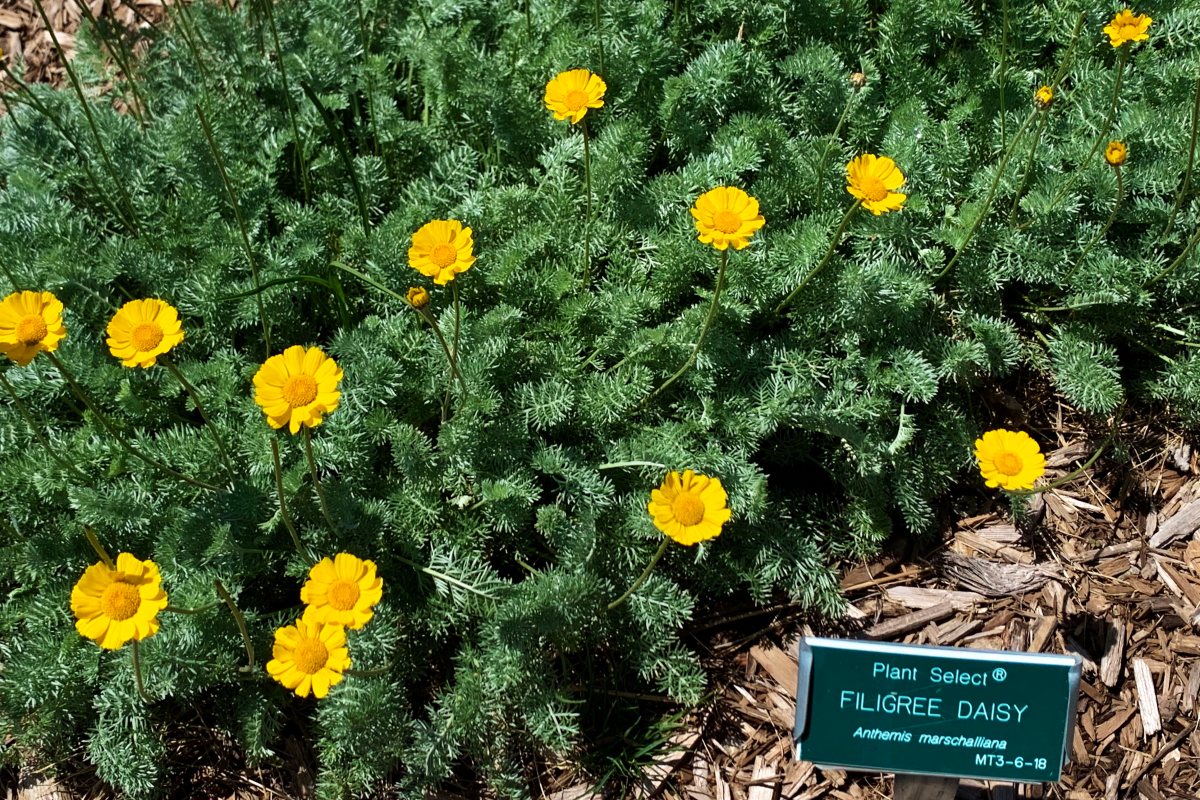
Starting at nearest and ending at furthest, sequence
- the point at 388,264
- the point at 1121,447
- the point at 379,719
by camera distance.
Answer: the point at 379,719 → the point at 388,264 → the point at 1121,447

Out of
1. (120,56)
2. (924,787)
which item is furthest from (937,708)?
(120,56)

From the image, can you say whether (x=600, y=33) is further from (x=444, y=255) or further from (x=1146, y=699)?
(x=1146, y=699)

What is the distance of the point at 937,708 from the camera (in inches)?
74.8

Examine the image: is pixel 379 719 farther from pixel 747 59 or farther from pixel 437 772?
pixel 747 59

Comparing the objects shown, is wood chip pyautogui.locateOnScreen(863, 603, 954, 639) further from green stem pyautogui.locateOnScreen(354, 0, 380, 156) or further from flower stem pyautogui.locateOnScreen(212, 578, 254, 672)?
green stem pyautogui.locateOnScreen(354, 0, 380, 156)

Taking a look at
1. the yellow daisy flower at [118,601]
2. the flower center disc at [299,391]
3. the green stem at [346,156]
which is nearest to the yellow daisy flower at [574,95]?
the green stem at [346,156]

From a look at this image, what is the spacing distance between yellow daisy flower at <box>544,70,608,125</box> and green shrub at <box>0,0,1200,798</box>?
1.18ft

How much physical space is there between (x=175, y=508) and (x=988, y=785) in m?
2.10

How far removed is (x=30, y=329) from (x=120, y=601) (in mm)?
579

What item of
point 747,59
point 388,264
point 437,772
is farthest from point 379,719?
point 747,59

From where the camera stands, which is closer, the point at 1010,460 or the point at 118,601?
the point at 118,601

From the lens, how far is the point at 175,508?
91.7 inches

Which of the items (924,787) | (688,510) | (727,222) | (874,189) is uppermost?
(874,189)

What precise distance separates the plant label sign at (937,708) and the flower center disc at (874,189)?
3.25 feet
